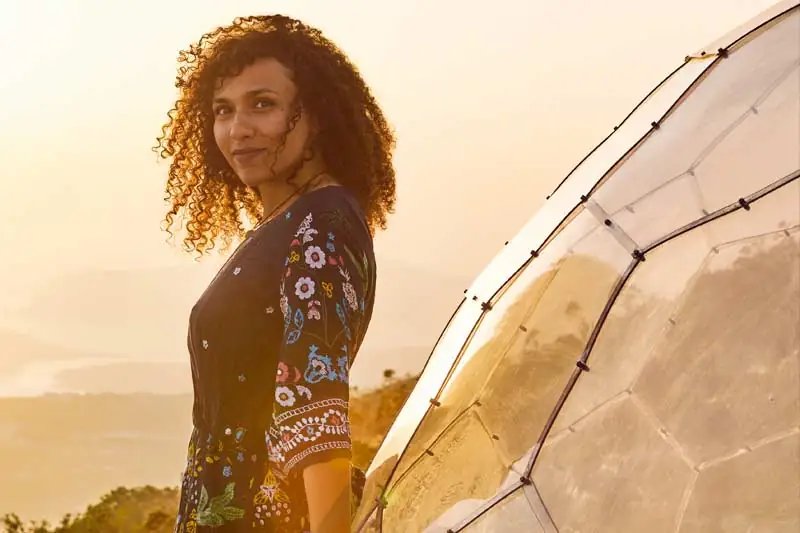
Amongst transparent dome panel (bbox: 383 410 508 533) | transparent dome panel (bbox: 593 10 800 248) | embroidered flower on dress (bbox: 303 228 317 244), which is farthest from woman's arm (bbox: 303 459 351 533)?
transparent dome panel (bbox: 593 10 800 248)

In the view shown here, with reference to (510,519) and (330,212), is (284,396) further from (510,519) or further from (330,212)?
(510,519)

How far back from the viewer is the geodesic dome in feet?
6.86

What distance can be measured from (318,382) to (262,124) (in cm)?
68

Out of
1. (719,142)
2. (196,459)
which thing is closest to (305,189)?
(196,459)

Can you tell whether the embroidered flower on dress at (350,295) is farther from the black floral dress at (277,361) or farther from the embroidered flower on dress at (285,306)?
the embroidered flower on dress at (285,306)

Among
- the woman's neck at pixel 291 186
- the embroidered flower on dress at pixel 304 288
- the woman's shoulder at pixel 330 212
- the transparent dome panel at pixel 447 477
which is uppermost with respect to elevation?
the woman's neck at pixel 291 186

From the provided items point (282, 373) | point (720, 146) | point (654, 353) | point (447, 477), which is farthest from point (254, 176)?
point (720, 146)

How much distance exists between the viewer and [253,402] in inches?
78.0

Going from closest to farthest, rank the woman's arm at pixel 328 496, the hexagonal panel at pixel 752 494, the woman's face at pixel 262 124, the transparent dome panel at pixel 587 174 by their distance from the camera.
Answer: the woman's arm at pixel 328 496
the hexagonal panel at pixel 752 494
the woman's face at pixel 262 124
the transparent dome panel at pixel 587 174

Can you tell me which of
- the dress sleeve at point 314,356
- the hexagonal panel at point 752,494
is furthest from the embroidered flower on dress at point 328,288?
the hexagonal panel at point 752,494

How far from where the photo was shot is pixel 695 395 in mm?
2152

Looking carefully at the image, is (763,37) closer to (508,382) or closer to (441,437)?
(508,382)

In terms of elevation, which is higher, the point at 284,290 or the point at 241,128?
the point at 241,128

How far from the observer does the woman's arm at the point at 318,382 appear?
1.79 metres
